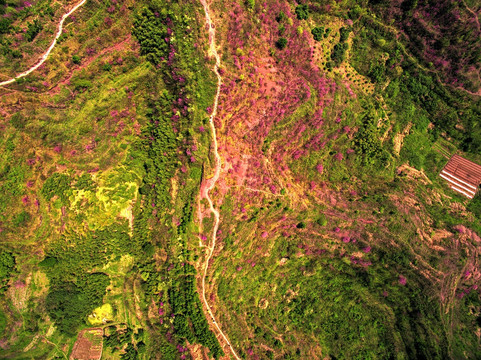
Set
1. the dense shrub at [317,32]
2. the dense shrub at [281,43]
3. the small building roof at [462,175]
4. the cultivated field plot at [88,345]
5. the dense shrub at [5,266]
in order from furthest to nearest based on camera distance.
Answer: the small building roof at [462,175]
the dense shrub at [317,32]
the cultivated field plot at [88,345]
the dense shrub at [281,43]
the dense shrub at [5,266]

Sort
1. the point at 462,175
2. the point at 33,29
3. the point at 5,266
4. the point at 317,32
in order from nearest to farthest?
the point at 33,29 < the point at 5,266 < the point at 317,32 < the point at 462,175

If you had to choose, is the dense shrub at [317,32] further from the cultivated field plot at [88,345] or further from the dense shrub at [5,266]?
the cultivated field plot at [88,345]

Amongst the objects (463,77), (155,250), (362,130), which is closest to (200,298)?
(155,250)

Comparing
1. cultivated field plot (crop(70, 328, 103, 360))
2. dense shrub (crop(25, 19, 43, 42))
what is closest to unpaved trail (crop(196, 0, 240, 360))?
cultivated field plot (crop(70, 328, 103, 360))

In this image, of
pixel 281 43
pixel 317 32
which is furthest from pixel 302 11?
pixel 281 43

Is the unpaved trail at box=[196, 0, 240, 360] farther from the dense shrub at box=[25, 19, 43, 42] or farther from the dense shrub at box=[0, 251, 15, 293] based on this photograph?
the dense shrub at box=[0, 251, 15, 293]

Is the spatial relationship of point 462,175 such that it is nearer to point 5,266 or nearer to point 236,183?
point 236,183

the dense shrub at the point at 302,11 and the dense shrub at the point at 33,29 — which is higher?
the dense shrub at the point at 302,11

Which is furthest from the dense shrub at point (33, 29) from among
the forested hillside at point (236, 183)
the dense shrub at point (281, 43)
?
the dense shrub at point (281, 43)
